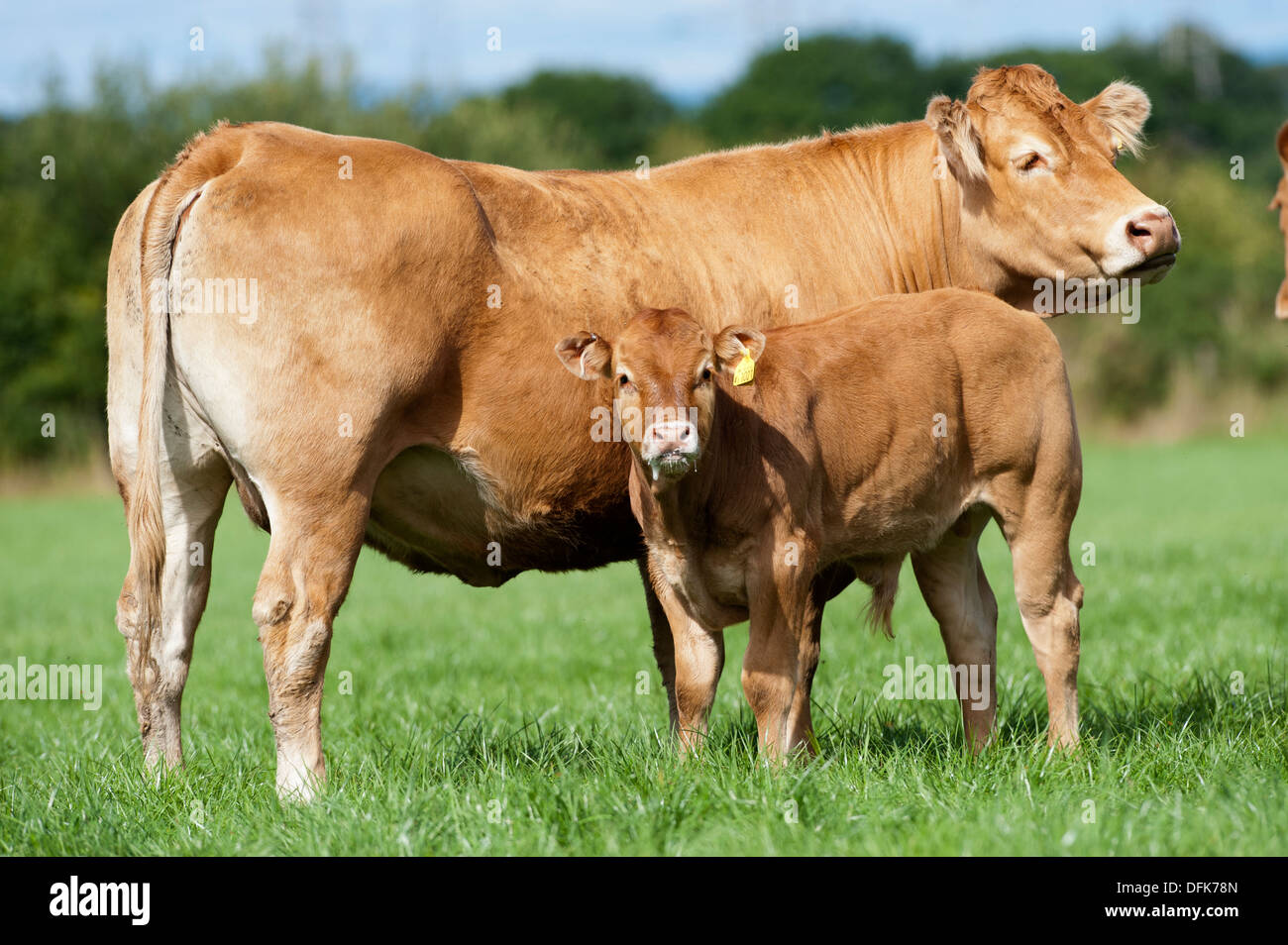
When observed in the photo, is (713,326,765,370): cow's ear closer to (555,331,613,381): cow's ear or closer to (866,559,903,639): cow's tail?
(555,331,613,381): cow's ear

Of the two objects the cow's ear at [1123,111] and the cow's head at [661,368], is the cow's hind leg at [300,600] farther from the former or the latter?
the cow's ear at [1123,111]

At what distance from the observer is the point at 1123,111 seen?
6.01 metres

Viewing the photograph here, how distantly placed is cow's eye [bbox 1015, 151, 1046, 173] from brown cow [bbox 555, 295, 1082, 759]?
0.62 metres

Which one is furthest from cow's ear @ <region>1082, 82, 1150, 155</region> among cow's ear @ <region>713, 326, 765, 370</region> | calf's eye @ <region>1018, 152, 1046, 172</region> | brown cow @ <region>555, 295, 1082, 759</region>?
cow's ear @ <region>713, 326, 765, 370</region>

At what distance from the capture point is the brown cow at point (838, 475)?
4727mm

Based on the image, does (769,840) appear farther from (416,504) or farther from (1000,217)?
(1000,217)

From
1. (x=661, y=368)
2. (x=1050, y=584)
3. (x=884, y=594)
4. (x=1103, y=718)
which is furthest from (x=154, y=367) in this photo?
(x=1103, y=718)

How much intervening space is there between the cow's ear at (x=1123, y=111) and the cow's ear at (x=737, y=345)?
223 centimetres

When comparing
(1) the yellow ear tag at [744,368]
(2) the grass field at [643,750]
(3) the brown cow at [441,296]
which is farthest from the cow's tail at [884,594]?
(1) the yellow ear tag at [744,368]

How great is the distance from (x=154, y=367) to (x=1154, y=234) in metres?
3.86
